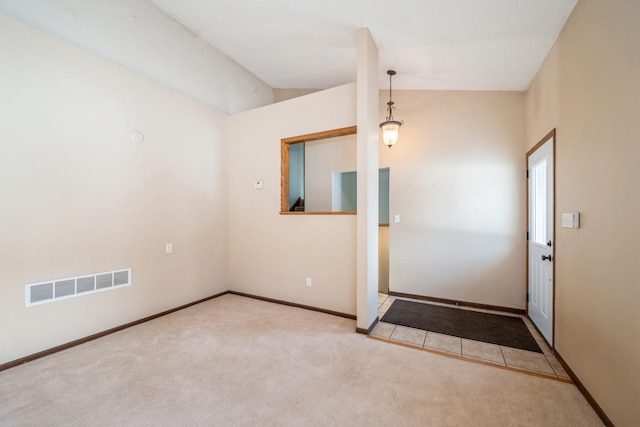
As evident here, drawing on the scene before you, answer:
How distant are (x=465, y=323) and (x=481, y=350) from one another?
661 millimetres

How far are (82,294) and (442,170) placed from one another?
178 inches

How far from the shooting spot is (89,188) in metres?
2.60

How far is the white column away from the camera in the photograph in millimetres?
2777

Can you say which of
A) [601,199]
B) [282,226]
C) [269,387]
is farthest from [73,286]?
[601,199]

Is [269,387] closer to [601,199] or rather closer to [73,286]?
[73,286]

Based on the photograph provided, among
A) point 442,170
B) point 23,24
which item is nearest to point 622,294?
point 442,170

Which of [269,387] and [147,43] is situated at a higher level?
[147,43]

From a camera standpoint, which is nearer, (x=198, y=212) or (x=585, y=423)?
(x=585, y=423)

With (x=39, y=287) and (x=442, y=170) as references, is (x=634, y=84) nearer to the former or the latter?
(x=442, y=170)

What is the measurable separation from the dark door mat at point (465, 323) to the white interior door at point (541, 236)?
208 millimetres

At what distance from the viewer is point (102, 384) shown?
1940 mm

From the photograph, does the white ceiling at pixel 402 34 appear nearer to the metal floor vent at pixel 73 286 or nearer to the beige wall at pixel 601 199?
the beige wall at pixel 601 199

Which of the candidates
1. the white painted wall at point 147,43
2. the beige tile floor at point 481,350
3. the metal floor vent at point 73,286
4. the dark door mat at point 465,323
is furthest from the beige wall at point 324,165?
the metal floor vent at point 73,286

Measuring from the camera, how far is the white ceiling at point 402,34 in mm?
2299
